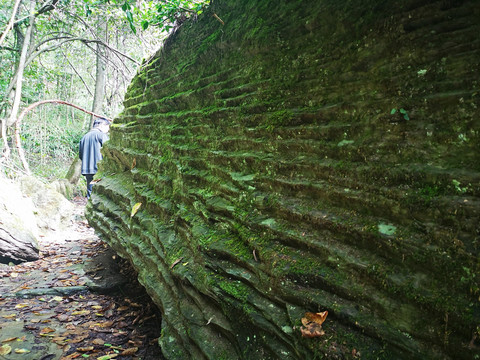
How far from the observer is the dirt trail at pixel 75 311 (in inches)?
128

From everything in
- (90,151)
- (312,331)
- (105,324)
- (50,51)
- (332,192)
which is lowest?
(105,324)

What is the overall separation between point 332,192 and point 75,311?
3817mm

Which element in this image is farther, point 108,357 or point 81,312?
point 81,312

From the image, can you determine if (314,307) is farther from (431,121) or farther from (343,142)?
(431,121)

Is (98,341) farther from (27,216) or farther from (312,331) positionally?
(27,216)

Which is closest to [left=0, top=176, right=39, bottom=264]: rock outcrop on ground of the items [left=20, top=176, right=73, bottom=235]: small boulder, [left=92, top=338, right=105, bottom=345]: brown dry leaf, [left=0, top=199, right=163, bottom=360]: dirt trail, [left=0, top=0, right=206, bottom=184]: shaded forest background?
[left=0, top=199, right=163, bottom=360]: dirt trail

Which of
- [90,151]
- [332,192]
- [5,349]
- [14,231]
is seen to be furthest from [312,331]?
[90,151]

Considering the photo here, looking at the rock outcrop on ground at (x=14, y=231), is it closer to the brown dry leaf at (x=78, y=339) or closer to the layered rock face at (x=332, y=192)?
the brown dry leaf at (x=78, y=339)

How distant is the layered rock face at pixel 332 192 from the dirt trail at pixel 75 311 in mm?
654

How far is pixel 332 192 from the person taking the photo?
212cm

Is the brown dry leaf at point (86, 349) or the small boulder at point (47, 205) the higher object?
the small boulder at point (47, 205)

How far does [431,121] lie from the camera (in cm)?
178

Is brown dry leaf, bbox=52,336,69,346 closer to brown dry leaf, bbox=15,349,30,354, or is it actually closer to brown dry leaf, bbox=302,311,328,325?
brown dry leaf, bbox=15,349,30,354

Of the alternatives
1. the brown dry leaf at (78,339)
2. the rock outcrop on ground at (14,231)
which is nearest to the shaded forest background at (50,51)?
the rock outcrop on ground at (14,231)
